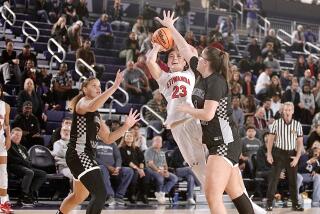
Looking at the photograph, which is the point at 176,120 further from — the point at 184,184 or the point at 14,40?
the point at 14,40

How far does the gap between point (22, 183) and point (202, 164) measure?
4633 millimetres

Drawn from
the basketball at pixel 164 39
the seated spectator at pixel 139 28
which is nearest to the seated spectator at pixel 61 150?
the basketball at pixel 164 39

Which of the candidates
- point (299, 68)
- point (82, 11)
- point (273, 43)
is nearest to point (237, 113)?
point (299, 68)

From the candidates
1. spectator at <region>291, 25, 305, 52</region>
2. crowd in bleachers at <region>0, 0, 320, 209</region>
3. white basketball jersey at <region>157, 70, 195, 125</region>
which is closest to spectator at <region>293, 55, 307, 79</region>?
crowd in bleachers at <region>0, 0, 320, 209</region>

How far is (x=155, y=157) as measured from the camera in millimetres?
12219

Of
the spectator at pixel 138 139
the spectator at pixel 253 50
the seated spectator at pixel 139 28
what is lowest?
the spectator at pixel 138 139

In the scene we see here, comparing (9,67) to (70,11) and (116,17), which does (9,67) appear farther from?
(116,17)

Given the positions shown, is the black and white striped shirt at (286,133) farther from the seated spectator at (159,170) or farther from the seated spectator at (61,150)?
the seated spectator at (61,150)

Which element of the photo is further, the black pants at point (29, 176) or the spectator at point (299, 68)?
the spectator at point (299, 68)

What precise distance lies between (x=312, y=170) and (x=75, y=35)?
21.9ft

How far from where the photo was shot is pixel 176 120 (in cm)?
718

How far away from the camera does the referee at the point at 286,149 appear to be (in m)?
11.3

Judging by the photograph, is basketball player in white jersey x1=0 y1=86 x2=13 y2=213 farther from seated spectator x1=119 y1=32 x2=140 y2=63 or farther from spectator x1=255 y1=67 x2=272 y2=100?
spectator x1=255 y1=67 x2=272 y2=100

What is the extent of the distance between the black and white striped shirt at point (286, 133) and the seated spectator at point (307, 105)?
5.25 metres
